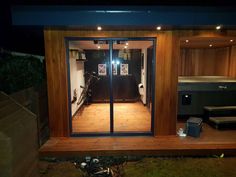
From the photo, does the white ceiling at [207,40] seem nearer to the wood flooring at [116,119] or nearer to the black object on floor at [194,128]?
the black object on floor at [194,128]

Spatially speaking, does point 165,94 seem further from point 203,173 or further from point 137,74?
point 137,74

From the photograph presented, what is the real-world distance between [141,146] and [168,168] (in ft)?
2.25

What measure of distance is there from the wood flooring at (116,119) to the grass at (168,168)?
3.73 ft

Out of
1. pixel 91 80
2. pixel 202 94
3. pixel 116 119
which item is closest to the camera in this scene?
pixel 202 94

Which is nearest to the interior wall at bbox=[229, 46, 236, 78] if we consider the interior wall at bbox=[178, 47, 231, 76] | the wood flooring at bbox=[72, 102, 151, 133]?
the interior wall at bbox=[178, 47, 231, 76]

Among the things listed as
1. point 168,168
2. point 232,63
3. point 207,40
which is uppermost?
point 207,40

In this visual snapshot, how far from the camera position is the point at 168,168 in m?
3.24

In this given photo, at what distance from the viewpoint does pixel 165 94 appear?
423 cm

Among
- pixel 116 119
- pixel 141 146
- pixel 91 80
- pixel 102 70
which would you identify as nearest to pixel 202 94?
pixel 116 119

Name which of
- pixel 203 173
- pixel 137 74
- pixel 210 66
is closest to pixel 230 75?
pixel 210 66

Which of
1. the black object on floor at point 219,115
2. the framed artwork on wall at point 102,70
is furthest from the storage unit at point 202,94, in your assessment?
the framed artwork on wall at point 102,70

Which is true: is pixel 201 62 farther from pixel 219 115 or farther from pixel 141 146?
pixel 141 146

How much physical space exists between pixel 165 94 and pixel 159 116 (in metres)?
0.53

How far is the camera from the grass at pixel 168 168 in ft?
10.1
